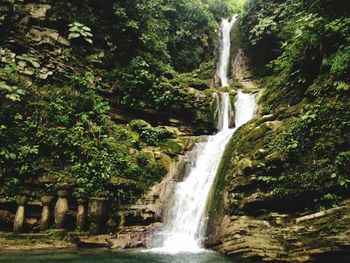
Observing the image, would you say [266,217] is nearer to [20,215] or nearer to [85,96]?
[20,215]

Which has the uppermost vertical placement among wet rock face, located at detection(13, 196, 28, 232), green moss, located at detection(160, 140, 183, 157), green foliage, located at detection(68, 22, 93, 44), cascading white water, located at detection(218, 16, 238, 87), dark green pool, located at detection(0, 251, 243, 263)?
cascading white water, located at detection(218, 16, 238, 87)

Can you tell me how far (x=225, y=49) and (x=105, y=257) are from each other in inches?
766

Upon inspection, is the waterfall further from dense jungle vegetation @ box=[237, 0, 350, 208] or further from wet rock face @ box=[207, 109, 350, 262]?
dense jungle vegetation @ box=[237, 0, 350, 208]

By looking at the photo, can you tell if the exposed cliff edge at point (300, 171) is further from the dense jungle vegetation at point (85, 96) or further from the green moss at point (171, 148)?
the dense jungle vegetation at point (85, 96)

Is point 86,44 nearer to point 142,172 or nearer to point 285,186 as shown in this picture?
point 142,172

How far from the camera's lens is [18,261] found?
6.60 metres

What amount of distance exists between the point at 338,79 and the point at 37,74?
10.1 m

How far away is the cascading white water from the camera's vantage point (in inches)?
876

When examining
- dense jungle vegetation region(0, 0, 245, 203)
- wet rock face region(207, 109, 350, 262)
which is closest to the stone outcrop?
wet rock face region(207, 109, 350, 262)

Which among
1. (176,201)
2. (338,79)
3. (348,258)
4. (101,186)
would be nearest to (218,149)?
(176,201)

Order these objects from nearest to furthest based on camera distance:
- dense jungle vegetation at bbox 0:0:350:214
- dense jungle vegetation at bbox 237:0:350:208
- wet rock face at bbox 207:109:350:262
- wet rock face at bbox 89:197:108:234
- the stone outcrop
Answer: the stone outcrop, wet rock face at bbox 207:109:350:262, dense jungle vegetation at bbox 237:0:350:208, dense jungle vegetation at bbox 0:0:350:214, wet rock face at bbox 89:197:108:234

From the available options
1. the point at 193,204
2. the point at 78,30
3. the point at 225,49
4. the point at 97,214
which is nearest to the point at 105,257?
the point at 97,214

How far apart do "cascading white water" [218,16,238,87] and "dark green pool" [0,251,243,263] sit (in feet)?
50.5

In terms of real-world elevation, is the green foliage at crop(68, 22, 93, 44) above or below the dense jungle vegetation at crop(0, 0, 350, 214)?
above
